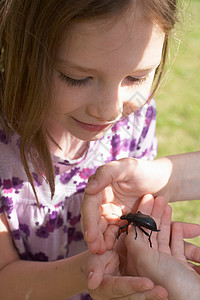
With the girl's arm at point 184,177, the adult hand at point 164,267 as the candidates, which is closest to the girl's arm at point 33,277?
the adult hand at point 164,267

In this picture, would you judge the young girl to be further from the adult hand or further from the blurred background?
the blurred background

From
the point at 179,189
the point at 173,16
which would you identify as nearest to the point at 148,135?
the point at 179,189

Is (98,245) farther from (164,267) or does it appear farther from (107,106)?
(107,106)

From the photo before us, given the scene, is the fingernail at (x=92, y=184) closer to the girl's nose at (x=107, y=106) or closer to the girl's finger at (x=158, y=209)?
the girl's nose at (x=107, y=106)

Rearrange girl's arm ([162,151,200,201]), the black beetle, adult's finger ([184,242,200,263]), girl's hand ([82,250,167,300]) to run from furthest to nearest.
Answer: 1. girl's arm ([162,151,200,201])
2. adult's finger ([184,242,200,263])
3. the black beetle
4. girl's hand ([82,250,167,300])

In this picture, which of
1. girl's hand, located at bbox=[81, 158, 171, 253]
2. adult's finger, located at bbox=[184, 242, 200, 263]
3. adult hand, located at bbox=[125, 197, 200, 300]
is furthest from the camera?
adult's finger, located at bbox=[184, 242, 200, 263]

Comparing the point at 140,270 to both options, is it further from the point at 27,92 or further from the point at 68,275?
the point at 27,92

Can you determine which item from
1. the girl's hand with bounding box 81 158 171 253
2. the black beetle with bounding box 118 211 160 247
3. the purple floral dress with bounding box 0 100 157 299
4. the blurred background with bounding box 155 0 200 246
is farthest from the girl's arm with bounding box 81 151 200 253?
the blurred background with bounding box 155 0 200 246
